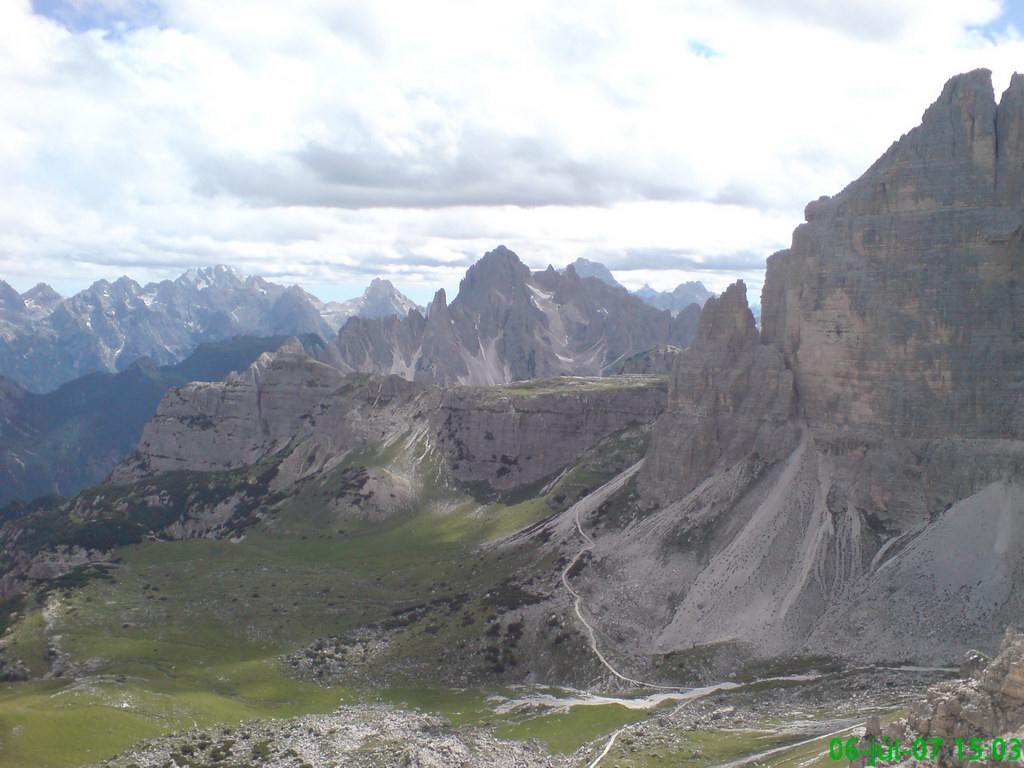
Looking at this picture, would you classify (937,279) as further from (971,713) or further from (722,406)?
(971,713)

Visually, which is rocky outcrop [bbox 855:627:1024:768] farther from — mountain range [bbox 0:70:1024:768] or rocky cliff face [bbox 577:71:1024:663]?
rocky cliff face [bbox 577:71:1024:663]

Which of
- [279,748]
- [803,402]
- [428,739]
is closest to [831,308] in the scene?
[803,402]

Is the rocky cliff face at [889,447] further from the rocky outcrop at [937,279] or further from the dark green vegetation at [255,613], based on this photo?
the dark green vegetation at [255,613]

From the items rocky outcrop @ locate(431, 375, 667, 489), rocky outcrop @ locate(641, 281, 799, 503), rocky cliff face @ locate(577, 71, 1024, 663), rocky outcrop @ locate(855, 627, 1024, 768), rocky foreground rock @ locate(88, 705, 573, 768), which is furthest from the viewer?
rocky outcrop @ locate(431, 375, 667, 489)

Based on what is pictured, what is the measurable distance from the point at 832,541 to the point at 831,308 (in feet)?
90.9

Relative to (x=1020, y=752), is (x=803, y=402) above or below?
above

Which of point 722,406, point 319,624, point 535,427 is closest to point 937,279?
point 722,406

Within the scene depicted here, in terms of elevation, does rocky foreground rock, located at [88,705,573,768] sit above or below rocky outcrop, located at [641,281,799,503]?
below

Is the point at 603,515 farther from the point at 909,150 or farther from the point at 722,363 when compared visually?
the point at 909,150

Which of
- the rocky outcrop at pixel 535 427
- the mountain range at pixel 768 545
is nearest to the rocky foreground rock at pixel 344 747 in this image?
the mountain range at pixel 768 545

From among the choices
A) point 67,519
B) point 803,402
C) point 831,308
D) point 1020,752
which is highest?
point 831,308

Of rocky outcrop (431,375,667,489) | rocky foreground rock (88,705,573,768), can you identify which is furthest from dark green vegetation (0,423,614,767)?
rocky outcrop (431,375,667,489)

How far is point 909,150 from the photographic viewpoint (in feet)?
326

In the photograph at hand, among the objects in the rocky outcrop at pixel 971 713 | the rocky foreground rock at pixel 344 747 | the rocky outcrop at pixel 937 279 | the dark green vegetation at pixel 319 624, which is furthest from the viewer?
the rocky outcrop at pixel 937 279
